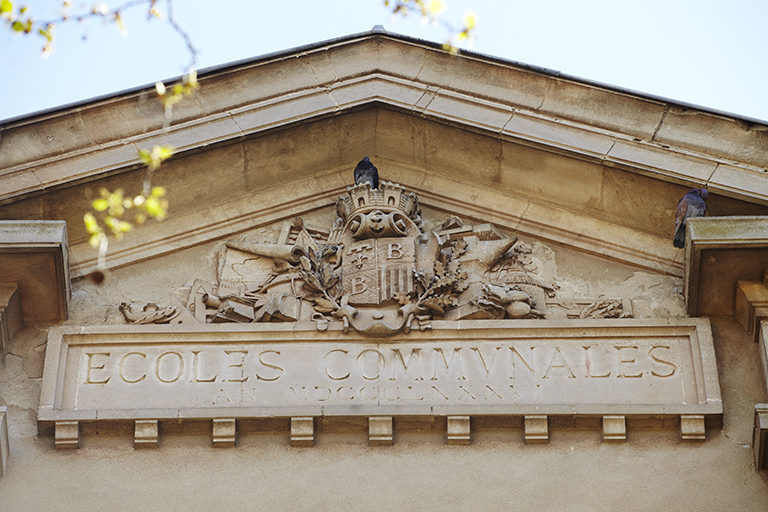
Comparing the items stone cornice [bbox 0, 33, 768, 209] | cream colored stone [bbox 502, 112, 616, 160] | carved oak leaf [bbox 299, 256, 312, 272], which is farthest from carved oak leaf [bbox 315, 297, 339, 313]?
cream colored stone [bbox 502, 112, 616, 160]

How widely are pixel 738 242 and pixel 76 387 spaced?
206 inches

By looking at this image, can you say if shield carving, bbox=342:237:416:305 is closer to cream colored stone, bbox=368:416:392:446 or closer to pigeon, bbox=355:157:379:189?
pigeon, bbox=355:157:379:189

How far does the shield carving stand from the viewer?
10438mm

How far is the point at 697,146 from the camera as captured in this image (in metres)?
10.8

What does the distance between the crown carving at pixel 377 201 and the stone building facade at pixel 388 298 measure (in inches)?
0.9

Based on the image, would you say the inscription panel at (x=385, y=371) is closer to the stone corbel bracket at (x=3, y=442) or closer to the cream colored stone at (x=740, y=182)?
the stone corbel bracket at (x=3, y=442)

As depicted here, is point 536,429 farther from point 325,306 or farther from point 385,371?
point 325,306

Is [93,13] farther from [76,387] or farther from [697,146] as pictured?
[697,146]

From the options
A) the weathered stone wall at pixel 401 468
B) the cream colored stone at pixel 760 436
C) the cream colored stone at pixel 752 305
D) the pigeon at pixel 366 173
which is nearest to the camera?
the cream colored stone at pixel 760 436

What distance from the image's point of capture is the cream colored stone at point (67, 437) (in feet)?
31.9

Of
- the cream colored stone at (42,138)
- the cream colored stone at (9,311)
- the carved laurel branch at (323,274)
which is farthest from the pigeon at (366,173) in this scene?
the cream colored stone at (9,311)

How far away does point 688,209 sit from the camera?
34.2 feet

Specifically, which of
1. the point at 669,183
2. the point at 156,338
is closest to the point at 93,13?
the point at 156,338

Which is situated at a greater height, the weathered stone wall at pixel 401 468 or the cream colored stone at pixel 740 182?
the cream colored stone at pixel 740 182
